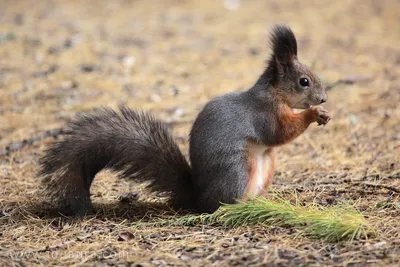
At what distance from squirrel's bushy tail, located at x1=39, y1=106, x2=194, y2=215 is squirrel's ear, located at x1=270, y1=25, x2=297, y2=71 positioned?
2.43 ft

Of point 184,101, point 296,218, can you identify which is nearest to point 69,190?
point 296,218

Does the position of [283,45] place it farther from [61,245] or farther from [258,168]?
[61,245]

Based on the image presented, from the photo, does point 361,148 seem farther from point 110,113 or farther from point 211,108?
point 110,113

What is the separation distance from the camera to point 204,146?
3193 mm

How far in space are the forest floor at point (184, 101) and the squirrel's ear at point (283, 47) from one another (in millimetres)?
777

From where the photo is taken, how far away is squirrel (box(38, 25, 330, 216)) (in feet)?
10.3

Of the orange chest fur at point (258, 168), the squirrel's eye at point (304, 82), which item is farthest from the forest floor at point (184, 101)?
the squirrel's eye at point (304, 82)

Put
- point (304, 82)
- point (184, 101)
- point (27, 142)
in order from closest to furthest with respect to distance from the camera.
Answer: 1. point (304, 82)
2. point (27, 142)
3. point (184, 101)

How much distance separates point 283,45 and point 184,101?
2.63m

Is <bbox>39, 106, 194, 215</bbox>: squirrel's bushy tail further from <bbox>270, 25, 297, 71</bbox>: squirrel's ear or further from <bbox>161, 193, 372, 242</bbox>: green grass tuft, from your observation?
<bbox>270, 25, 297, 71</bbox>: squirrel's ear

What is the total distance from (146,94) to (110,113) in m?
2.74

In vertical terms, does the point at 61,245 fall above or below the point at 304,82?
below

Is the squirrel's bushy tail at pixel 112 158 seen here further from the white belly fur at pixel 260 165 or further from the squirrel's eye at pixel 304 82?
the squirrel's eye at pixel 304 82

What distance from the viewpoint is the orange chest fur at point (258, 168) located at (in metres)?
3.21
